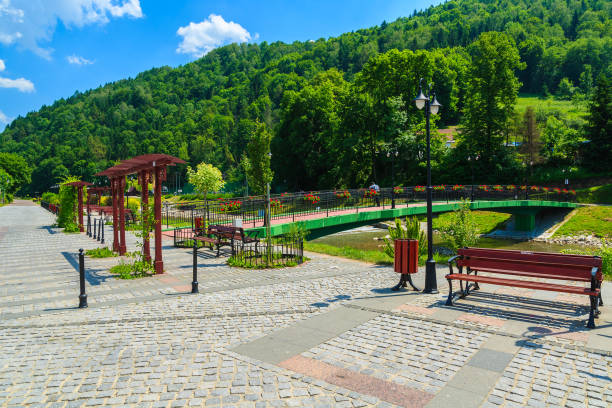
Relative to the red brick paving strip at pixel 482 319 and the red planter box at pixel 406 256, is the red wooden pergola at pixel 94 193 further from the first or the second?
the red brick paving strip at pixel 482 319

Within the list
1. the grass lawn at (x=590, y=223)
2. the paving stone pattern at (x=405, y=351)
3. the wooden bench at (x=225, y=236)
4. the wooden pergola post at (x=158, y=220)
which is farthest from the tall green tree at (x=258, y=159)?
the paving stone pattern at (x=405, y=351)

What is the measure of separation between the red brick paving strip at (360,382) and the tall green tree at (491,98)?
45.2 m

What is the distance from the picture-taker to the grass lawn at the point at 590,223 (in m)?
32.0

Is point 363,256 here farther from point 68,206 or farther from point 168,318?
point 68,206

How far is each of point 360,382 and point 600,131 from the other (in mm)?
52425

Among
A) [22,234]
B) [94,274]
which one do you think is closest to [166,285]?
[94,274]

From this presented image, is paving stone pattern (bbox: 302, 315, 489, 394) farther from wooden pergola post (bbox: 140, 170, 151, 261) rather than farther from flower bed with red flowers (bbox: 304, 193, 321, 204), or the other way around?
flower bed with red flowers (bbox: 304, 193, 321, 204)

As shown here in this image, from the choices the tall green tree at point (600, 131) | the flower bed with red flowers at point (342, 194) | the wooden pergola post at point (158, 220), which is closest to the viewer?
the wooden pergola post at point (158, 220)

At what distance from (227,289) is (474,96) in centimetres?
4611

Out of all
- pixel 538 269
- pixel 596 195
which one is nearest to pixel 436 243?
pixel 596 195

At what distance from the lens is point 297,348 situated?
5.67 metres

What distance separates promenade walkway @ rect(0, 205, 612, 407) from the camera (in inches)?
172

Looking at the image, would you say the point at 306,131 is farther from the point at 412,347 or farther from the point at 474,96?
the point at 412,347

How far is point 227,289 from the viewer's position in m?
9.32
